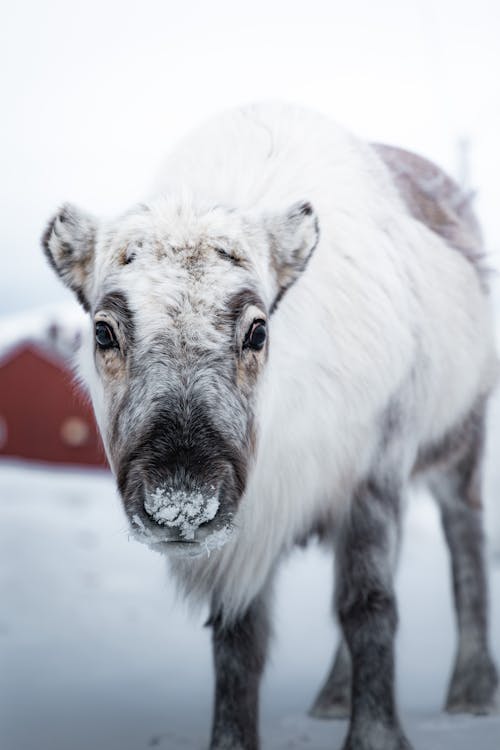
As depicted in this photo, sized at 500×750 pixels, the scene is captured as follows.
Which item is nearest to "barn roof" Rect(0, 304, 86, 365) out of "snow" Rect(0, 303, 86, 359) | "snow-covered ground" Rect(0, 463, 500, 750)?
"snow" Rect(0, 303, 86, 359)

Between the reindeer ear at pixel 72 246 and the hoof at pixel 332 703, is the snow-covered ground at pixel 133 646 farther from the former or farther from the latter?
the reindeer ear at pixel 72 246

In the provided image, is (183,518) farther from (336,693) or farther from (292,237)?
(336,693)

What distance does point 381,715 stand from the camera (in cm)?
252

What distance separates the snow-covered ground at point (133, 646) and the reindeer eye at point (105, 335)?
0.81 meters

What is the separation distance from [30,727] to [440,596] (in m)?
2.69

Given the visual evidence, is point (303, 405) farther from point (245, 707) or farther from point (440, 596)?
point (440, 596)

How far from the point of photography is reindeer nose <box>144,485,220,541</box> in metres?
1.72

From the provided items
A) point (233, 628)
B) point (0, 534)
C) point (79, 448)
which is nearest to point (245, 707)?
point (233, 628)

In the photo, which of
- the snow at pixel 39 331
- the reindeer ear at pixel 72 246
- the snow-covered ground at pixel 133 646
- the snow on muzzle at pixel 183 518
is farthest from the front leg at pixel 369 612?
the snow at pixel 39 331

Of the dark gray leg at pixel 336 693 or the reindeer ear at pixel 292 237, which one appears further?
the dark gray leg at pixel 336 693

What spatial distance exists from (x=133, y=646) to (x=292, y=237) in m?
2.10

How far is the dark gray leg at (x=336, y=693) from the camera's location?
3.15 meters

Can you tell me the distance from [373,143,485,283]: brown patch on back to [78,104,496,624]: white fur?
0.46 feet

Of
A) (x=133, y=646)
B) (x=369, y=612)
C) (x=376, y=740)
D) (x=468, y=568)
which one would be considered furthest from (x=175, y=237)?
(x=133, y=646)
